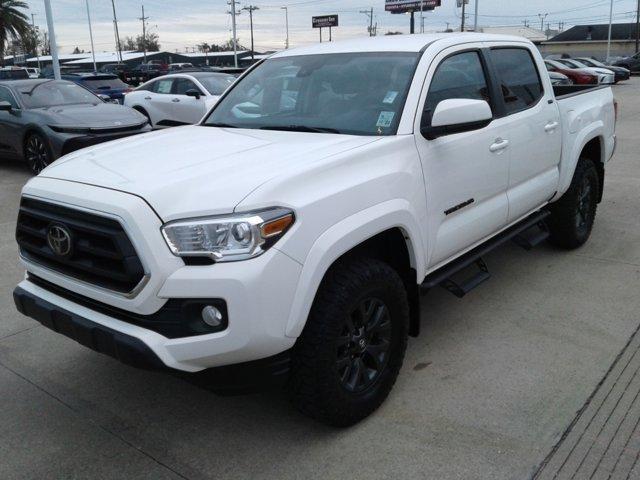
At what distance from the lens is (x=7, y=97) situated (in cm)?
1025

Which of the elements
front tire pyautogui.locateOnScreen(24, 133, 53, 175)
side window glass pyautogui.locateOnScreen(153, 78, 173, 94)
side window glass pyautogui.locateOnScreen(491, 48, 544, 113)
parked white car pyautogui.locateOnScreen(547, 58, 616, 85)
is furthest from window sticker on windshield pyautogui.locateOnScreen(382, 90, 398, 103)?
parked white car pyautogui.locateOnScreen(547, 58, 616, 85)

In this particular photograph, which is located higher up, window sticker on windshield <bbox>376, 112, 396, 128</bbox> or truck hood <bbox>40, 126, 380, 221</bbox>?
window sticker on windshield <bbox>376, 112, 396, 128</bbox>

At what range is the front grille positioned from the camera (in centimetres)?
256

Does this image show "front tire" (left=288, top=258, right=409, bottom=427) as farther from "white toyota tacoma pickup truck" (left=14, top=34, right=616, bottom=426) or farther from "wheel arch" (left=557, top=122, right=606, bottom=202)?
"wheel arch" (left=557, top=122, right=606, bottom=202)

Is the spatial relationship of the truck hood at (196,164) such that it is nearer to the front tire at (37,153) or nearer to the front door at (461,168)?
the front door at (461,168)

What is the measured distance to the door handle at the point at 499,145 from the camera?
3.95 meters

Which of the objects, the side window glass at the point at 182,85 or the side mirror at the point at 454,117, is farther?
the side window glass at the point at 182,85

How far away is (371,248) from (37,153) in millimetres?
7989

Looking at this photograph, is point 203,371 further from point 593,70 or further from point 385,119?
point 593,70

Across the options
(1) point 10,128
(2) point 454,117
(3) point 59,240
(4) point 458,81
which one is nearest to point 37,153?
(1) point 10,128

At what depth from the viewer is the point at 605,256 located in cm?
555

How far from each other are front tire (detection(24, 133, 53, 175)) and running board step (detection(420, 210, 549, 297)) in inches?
282

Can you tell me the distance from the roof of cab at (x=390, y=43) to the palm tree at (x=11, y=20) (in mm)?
45420

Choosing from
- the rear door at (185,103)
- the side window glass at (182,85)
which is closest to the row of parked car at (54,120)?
the rear door at (185,103)
